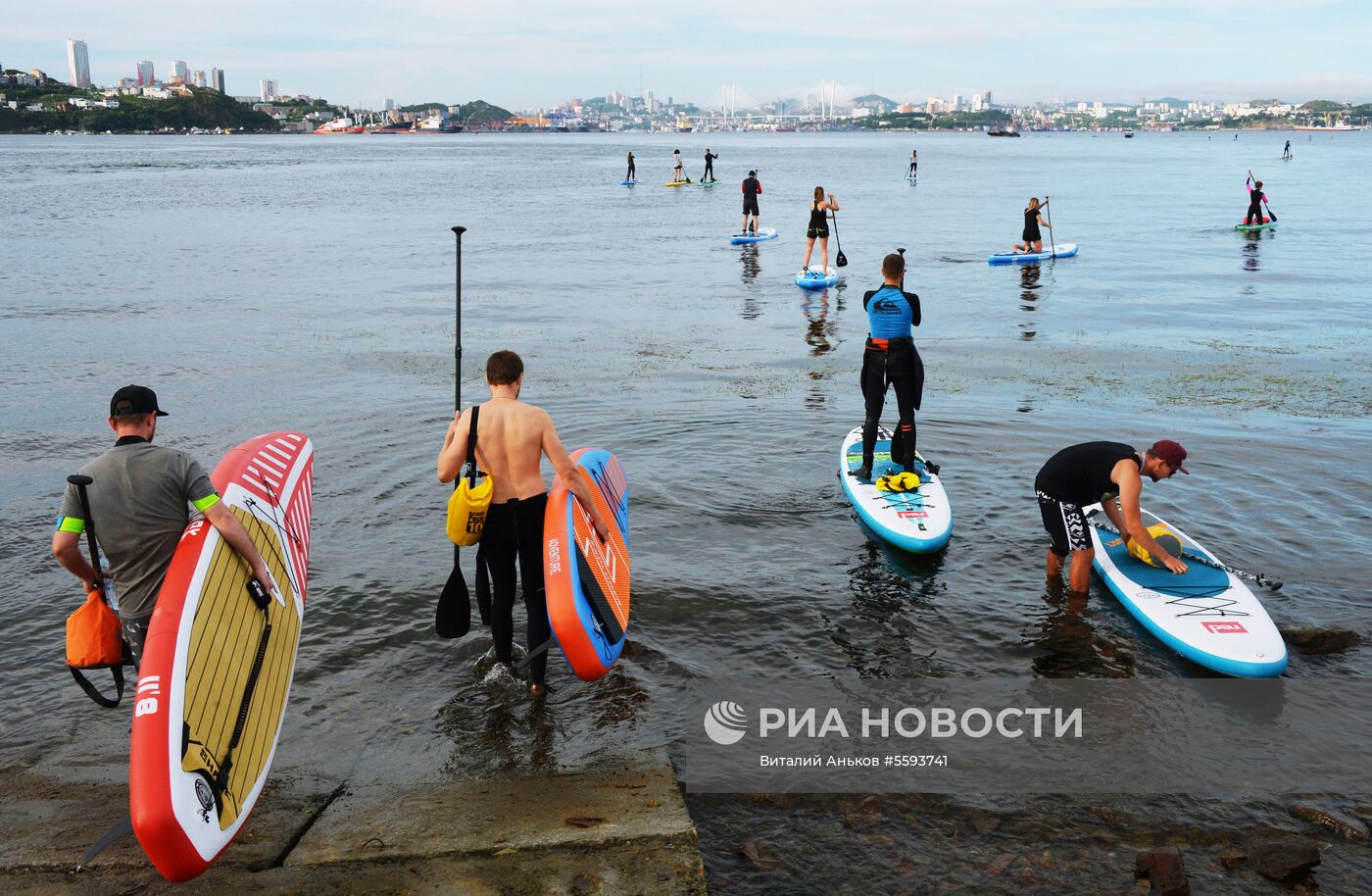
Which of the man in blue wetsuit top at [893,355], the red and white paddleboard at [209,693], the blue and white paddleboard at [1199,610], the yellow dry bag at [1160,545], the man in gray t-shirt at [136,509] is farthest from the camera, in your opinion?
the man in blue wetsuit top at [893,355]

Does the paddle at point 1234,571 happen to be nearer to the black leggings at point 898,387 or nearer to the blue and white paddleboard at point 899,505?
the blue and white paddleboard at point 899,505

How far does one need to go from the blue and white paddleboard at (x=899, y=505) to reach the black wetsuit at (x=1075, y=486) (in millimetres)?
1082

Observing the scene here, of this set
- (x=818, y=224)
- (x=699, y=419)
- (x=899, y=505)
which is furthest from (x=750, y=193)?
(x=899, y=505)

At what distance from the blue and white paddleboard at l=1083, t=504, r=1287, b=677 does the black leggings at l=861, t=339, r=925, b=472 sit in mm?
2118

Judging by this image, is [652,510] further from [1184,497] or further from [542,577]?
[1184,497]

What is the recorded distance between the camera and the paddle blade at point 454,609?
278 inches

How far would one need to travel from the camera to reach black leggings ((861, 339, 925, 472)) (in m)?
9.96

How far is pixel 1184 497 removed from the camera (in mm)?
10320

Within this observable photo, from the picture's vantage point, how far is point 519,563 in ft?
22.0

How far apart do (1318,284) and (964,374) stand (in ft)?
42.3

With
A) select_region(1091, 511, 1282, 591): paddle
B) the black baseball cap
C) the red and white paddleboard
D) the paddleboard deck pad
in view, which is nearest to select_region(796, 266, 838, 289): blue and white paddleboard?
select_region(1091, 511, 1282, 591): paddle

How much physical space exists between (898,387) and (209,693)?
6.74 meters

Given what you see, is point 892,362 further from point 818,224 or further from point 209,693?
point 818,224

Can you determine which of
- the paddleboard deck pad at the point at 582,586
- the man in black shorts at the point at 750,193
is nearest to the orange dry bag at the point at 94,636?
the paddleboard deck pad at the point at 582,586
